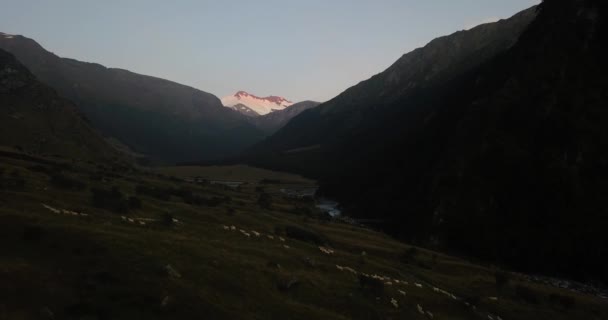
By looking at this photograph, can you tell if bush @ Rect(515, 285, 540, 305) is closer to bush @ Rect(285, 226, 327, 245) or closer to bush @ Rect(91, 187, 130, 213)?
bush @ Rect(285, 226, 327, 245)

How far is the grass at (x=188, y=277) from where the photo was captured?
27.9 m

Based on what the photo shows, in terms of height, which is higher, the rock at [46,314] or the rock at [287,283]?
the rock at [46,314]

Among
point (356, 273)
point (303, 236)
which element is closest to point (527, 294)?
point (356, 273)

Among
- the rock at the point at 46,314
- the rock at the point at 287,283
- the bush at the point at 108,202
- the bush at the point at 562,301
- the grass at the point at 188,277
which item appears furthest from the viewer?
the bush at the point at 562,301

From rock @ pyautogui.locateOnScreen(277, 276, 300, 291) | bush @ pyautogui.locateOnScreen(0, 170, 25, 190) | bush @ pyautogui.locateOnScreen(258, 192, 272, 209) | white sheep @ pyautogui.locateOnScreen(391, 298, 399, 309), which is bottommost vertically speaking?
bush @ pyautogui.locateOnScreen(258, 192, 272, 209)

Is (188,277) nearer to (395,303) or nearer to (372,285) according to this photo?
(372,285)

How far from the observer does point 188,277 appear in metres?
33.8

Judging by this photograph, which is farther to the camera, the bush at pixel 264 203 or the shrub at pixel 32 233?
the bush at pixel 264 203

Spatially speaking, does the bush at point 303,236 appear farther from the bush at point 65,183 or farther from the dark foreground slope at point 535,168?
the dark foreground slope at point 535,168

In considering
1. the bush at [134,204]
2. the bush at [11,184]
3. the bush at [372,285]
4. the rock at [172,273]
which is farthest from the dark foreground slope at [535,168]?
the rock at [172,273]

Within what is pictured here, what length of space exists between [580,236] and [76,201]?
88438 mm

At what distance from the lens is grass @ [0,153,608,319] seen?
27.9 m

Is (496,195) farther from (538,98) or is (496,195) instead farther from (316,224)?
(316,224)

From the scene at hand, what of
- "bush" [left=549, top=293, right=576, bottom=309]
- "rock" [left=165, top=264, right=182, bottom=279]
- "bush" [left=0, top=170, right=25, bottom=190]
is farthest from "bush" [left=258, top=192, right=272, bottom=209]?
"rock" [left=165, top=264, right=182, bottom=279]
